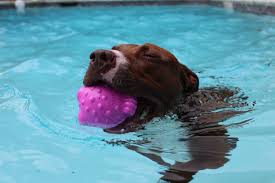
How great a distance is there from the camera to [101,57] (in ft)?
11.8

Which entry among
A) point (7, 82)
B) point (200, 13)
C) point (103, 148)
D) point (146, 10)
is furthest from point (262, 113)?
point (146, 10)

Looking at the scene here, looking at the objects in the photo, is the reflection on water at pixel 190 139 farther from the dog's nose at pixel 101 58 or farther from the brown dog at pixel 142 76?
the dog's nose at pixel 101 58

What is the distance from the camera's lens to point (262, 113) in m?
4.85

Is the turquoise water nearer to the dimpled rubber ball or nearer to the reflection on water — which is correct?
the reflection on water

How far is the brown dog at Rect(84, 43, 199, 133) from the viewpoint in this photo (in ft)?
11.9

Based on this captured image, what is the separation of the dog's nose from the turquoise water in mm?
692

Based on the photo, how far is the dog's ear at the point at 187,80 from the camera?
4.52 m

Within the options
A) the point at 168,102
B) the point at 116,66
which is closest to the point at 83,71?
the point at 168,102

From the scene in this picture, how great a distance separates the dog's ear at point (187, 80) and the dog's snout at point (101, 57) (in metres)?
1.02

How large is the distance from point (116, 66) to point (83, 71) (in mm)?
3254

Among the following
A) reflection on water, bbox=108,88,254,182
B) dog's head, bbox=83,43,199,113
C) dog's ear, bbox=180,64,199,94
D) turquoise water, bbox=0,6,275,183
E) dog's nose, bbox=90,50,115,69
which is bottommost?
turquoise water, bbox=0,6,275,183

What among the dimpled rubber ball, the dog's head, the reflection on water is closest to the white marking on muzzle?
the dog's head

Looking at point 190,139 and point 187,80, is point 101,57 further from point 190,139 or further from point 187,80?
point 187,80

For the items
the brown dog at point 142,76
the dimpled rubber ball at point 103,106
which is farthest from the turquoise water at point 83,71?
the dimpled rubber ball at point 103,106
